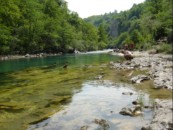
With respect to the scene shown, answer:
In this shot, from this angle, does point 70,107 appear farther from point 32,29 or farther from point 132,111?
point 32,29

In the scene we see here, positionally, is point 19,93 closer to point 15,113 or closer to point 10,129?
point 15,113

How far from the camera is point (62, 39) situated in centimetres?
10400

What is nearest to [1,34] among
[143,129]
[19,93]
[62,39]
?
[62,39]

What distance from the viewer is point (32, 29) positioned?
90.6m

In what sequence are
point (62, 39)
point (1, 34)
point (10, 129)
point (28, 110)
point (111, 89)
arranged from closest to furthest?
1. point (10, 129)
2. point (28, 110)
3. point (111, 89)
4. point (1, 34)
5. point (62, 39)

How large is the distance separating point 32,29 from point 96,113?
81.2 meters

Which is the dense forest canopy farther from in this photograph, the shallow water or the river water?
the shallow water

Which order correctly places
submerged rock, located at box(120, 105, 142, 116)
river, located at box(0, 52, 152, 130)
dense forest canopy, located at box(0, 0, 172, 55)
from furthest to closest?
dense forest canopy, located at box(0, 0, 172, 55)
submerged rock, located at box(120, 105, 142, 116)
river, located at box(0, 52, 152, 130)

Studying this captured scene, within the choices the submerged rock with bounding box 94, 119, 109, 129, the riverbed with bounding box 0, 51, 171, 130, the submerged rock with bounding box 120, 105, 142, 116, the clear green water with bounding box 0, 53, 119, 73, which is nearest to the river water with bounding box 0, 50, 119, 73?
the clear green water with bounding box 0, 53, 119, 73

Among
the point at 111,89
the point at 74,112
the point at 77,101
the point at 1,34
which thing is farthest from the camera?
the point at 1,34

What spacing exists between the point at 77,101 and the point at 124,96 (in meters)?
2.81

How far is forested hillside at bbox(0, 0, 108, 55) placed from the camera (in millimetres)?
78500

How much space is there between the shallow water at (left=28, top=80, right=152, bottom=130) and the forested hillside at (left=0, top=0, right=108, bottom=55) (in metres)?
59.6

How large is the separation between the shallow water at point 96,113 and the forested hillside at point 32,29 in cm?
5961
